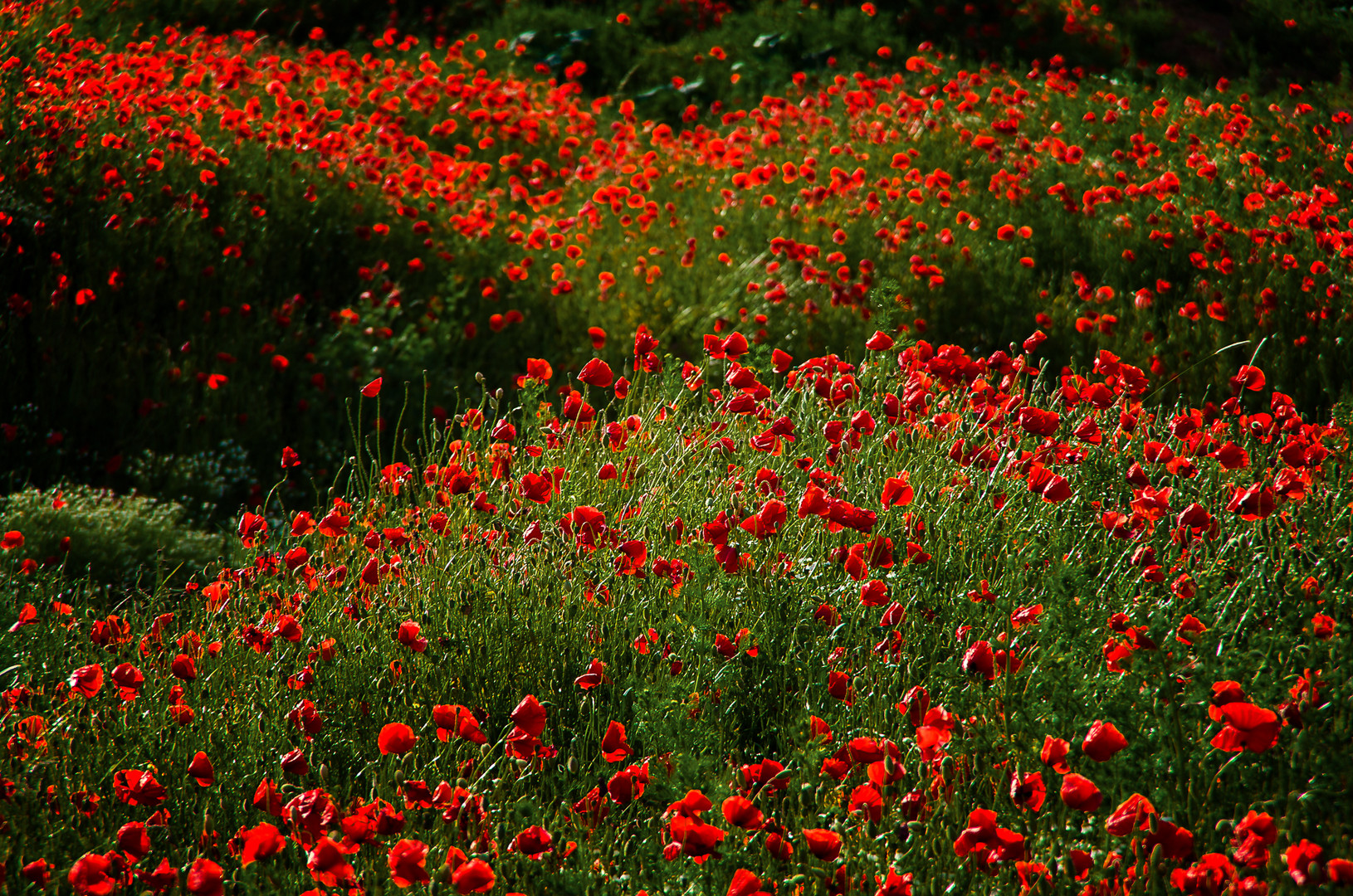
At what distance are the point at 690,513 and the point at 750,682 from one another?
65 centimetres

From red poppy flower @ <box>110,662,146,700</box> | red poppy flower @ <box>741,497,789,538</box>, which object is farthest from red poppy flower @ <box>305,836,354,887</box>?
red poppy flower @ <box>741,497,789,538</box>

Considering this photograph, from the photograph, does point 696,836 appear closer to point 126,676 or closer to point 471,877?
point 471,877

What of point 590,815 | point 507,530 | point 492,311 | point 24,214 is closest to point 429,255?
point 492,311

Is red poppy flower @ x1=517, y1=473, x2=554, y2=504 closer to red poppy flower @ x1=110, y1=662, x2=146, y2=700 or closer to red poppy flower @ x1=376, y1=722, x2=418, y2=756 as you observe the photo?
red poppy flower @ x1=376, y1=722, x2=418, y2=756

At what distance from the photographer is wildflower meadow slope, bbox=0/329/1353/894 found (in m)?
1.76

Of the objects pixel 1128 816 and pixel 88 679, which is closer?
pixel 1128 816

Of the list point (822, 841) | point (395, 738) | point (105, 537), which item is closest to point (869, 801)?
point (822, 841)

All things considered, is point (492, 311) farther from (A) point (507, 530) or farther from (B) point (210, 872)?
(B) point (210, 872)

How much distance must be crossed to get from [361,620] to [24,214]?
3170mm

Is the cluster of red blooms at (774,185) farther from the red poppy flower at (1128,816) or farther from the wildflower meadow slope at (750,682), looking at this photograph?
the red poppy flower at (1128,816)

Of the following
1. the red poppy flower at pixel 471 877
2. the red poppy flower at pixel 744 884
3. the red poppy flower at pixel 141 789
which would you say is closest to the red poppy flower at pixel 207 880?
the red poppy flower at pixel 141 789

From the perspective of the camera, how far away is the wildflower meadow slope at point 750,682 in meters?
1.76

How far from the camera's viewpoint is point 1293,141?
5652 mm

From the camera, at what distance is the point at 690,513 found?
288cm
